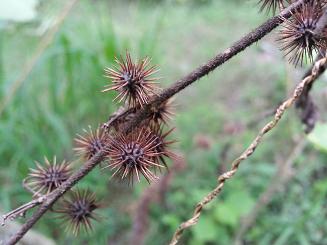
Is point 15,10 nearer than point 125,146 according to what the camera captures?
No

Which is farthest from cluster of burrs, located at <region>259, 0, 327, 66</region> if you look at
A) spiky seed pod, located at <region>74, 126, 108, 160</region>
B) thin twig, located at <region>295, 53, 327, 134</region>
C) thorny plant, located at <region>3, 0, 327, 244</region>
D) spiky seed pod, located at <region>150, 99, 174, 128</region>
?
thin twig, located at <region>295, 53, 327, 134</region>

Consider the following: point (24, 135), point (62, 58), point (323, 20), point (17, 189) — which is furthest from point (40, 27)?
point (323, 20)

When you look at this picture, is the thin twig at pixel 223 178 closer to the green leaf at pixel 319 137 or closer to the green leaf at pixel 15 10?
the green leaf at pixel 319 137

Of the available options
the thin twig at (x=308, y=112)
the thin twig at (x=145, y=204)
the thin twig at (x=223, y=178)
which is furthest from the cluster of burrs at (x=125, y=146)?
the thin twig at (x=145, y=204)

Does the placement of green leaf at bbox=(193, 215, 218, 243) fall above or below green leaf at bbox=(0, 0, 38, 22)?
below

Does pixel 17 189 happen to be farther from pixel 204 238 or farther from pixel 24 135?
pixel 204 238

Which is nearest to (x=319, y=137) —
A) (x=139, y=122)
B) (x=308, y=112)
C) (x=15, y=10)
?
(x=308, y=112)

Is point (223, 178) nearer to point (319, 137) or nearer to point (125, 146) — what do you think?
point (125, 146)

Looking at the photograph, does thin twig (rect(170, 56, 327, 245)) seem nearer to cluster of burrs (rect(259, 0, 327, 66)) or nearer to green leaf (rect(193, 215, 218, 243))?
cluster of burrs (rect(259, 0, 327, 66))
